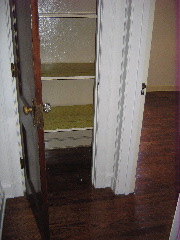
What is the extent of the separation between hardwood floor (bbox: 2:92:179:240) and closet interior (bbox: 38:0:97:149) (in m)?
0.55

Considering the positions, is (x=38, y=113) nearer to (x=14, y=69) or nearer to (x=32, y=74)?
(x=32, y=74)

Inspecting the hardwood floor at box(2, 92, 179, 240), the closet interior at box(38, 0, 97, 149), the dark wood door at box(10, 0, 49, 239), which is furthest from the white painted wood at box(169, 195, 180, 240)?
the closet interior at box(38, 0, 97, 149)


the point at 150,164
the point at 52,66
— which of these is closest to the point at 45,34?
the point at 52,66

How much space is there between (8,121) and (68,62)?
1.18 meters

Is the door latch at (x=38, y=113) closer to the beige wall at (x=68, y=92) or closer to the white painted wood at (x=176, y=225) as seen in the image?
the white painted wood at (x=176, y=225)

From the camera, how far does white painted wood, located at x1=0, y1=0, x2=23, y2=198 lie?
192 cm

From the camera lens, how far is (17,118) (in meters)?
2.19

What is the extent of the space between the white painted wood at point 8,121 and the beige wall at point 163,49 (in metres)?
4.87

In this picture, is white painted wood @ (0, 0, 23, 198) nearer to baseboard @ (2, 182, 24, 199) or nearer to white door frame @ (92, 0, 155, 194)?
baseboard @ (2, 182, 24, 199)

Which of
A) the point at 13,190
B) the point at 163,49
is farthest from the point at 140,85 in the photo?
the point at 163,49

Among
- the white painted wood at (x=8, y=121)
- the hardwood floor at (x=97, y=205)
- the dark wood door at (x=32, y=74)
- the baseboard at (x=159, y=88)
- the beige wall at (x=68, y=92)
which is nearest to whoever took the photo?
the dark wood door at (x=32, y=74)

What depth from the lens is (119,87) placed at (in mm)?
2236

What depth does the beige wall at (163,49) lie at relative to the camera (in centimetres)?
590

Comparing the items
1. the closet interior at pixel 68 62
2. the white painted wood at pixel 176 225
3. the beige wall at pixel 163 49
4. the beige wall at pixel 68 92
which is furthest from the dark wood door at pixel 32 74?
the beige wall at pixel 163 49
